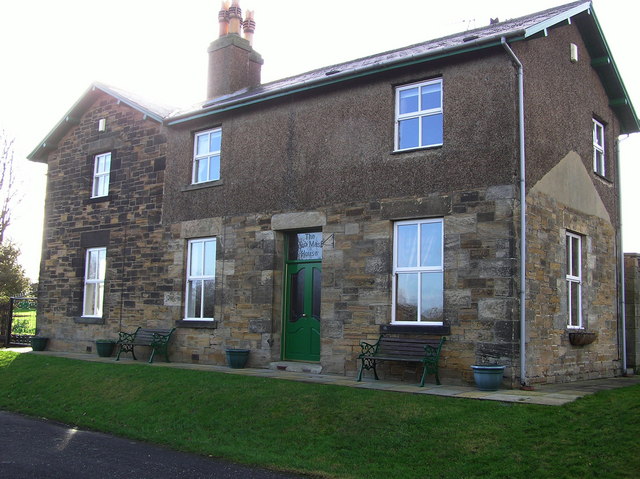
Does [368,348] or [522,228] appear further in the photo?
[368,348]

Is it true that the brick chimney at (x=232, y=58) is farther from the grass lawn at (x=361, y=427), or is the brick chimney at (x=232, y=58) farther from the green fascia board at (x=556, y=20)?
the grass lawn at (x=361, y=427)

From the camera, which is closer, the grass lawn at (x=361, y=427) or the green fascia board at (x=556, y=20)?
the grass lawn at (x=361, y=427)

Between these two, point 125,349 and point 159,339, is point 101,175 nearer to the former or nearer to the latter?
point 125,349

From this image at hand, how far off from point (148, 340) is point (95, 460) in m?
7.59

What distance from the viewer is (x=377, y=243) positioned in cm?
1228

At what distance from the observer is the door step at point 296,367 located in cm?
1289

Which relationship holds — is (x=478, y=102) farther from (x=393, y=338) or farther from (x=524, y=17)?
(x=393, y=338)

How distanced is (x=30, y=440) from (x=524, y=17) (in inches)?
471

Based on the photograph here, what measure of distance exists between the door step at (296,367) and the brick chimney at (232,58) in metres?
7.99

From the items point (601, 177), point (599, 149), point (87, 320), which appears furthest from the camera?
point (87, 320)

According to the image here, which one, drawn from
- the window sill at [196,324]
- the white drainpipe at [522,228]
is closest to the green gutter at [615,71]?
the white drainpipe at [522,228]

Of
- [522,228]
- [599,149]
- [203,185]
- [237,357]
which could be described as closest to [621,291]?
[599,149]

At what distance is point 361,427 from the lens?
28.5ft

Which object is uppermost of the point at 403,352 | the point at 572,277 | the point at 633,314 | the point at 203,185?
the point at 203,185
